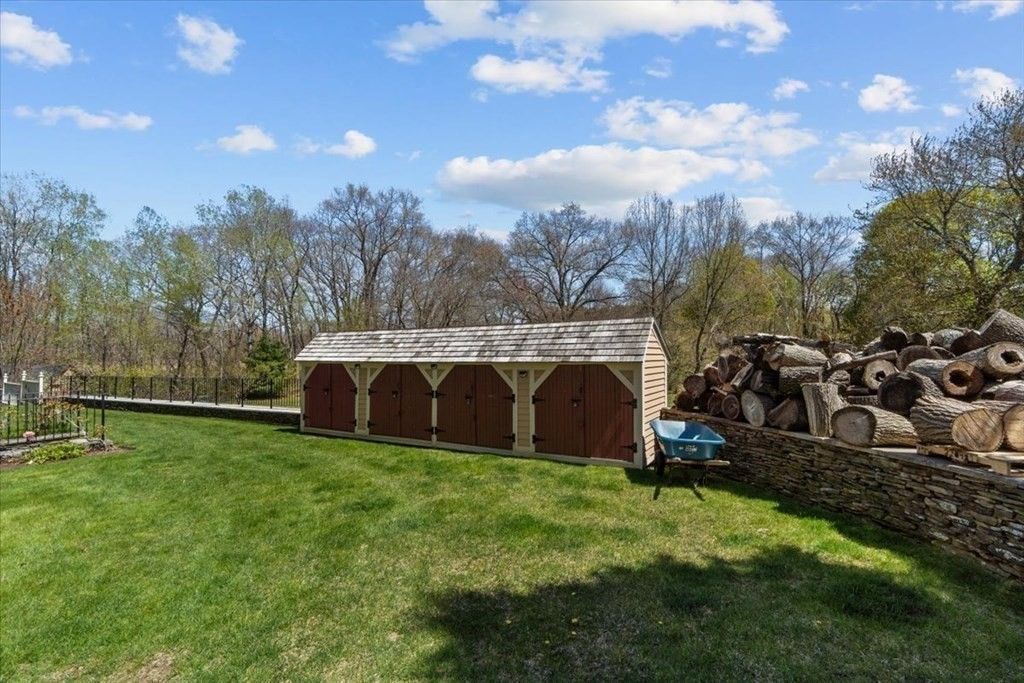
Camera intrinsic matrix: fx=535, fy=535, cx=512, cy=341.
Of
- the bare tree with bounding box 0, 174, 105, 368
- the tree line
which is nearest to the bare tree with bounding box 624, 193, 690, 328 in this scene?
the tree line

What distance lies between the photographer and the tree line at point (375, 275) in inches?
1029

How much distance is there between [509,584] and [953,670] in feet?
11.7

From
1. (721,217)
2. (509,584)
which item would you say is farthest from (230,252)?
(509,584)

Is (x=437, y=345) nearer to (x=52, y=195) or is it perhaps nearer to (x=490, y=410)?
(x=490, y=410)

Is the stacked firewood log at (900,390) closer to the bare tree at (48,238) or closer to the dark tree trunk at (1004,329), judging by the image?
the dark tree trunk at (1004,329)

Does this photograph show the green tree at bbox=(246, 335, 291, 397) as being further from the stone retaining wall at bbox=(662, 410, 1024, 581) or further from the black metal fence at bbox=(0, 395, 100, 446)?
the stone retaining wall at bbox=(662, 410, 1024, 581)

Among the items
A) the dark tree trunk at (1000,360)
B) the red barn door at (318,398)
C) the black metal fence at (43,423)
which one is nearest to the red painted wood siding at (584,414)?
the dark tree trunk at (1000,360)

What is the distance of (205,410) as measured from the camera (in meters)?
19.8

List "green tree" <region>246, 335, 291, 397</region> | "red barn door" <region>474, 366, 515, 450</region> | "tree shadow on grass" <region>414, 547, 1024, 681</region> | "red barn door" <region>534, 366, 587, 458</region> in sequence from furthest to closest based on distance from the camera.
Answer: "green tree" <region>246, 335, 291, 397</region> → "red barn door" <region>474, 366, 515, 450</region> → "red barn door" <region>534, 366, 587, 458</region> → "tree shadow on grass" <region>414, 547, 1024, 681</region>

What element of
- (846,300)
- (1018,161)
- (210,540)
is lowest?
(210,540)

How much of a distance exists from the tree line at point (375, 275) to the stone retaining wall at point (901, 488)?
45.2 ft

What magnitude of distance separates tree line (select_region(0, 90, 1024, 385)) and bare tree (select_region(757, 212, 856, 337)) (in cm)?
8

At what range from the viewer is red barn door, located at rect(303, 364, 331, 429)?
1501cm

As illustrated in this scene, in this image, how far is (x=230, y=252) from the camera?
3047 centimetres
